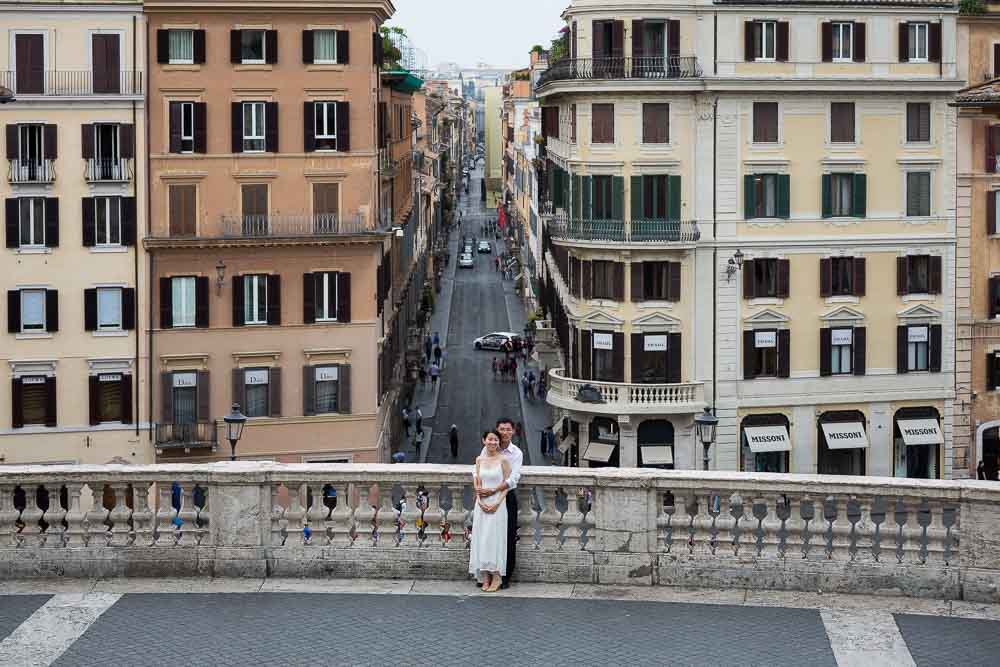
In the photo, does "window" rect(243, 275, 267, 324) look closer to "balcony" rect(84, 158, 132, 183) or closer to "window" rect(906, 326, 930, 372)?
"balcony" rect(84, 158, 132, 183)

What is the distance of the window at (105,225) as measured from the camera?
58.1 meters

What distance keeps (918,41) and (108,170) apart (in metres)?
28.4

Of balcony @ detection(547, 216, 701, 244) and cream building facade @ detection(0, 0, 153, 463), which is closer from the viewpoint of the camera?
cream building facade @ detection(0, 0, 153, 463)

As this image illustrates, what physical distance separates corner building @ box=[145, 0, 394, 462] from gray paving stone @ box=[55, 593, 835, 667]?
41993 mm

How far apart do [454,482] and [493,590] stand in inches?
46.1

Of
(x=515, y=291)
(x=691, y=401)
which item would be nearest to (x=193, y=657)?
(x=691, y=401)

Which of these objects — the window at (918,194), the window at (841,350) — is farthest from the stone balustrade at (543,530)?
the window at (918,194)

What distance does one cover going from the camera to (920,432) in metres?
65.1

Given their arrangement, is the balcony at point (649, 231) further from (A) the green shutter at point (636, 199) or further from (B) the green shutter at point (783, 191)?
(B) the green shutter at point (783, 191)

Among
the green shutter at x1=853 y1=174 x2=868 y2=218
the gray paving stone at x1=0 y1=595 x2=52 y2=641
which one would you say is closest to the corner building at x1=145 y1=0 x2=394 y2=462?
the green shutter at x1=853 y1=174 x2=868 y2=218

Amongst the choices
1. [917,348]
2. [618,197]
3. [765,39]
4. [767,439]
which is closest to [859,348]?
[917,348]

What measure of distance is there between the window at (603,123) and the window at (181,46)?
46.5 ft

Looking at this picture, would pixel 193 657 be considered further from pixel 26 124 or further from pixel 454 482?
pixel 26 124

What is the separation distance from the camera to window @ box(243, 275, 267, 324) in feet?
193
